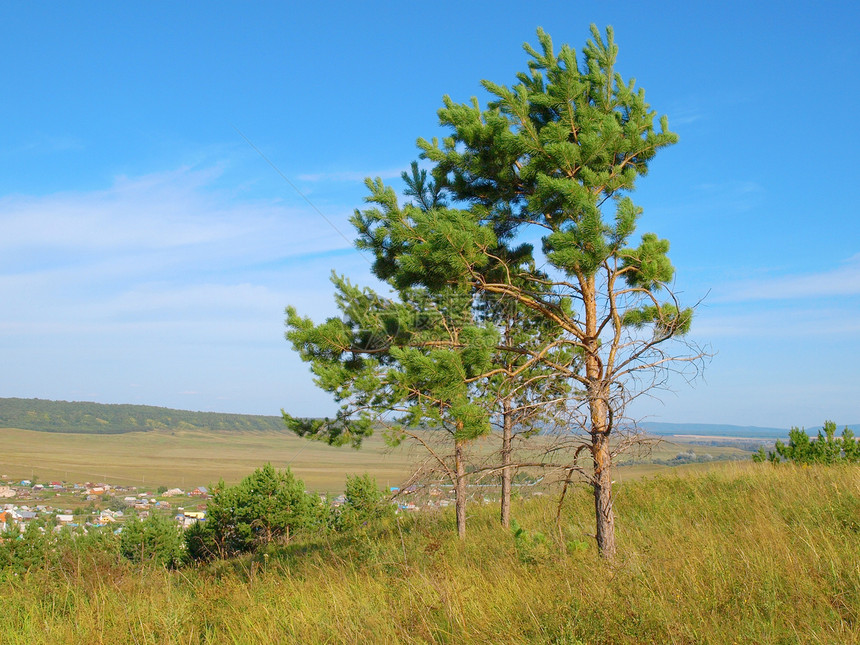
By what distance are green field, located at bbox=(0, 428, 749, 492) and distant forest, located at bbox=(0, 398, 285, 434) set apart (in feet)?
14.4

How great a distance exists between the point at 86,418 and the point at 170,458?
7333 centimetres

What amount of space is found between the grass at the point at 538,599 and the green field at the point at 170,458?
53759 mm

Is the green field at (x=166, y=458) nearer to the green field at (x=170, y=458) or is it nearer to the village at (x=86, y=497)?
the green field at (x=170, y=458)

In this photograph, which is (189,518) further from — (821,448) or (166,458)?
(166,458)

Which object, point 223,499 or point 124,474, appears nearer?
point 223,499

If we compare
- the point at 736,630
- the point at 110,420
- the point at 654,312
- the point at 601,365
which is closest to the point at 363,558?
the point at 601,365

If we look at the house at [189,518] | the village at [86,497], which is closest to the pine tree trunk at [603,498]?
the house at [189,518]

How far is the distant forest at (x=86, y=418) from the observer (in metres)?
174

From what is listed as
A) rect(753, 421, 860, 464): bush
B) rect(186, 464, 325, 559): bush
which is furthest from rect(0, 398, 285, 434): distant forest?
rect(753, 421, 860, 464): bush

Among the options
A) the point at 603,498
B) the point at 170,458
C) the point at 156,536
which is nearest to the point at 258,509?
the point at 156,536

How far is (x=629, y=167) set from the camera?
6027 mm

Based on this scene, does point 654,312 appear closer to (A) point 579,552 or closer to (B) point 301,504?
(A) point 579,552

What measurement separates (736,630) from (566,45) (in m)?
5.63

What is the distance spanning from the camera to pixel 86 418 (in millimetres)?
187750
